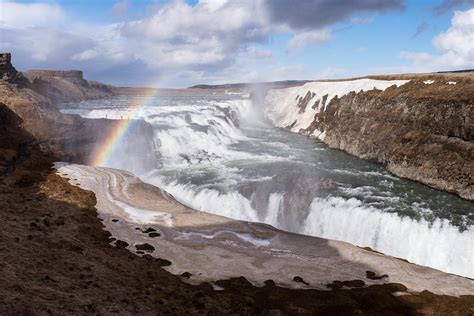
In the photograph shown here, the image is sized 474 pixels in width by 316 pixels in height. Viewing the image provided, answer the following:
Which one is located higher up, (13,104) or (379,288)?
(13,104)

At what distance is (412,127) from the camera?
1761 inches

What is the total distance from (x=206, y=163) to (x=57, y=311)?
36.5 m

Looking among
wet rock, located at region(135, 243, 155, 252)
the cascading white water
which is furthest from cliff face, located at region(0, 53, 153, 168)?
the cascading white water

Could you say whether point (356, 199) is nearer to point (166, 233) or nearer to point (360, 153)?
point (166, 233)

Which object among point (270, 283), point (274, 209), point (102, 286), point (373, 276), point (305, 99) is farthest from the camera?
point (305, 99)

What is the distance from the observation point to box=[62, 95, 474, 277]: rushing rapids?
88.6 feet

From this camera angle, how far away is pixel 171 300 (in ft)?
52.7

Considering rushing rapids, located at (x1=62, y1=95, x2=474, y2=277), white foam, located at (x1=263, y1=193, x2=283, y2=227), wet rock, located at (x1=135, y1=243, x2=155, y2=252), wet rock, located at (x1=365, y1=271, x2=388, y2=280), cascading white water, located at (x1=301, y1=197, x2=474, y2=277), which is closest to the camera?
wet rock, located at (x1=365, y1=271, x2=388, y2=280)

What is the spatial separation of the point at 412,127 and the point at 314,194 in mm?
18884

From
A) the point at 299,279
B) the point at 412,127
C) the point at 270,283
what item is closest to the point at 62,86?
the point at 412,127

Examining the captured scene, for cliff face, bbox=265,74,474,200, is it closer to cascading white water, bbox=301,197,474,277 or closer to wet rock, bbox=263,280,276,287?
cascading white water, bbox=301,197,474,277

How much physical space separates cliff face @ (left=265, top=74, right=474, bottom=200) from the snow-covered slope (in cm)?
46

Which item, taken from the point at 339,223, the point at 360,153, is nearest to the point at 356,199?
the point at 339,223

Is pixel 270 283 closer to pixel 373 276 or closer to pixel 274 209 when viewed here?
pixel 373 276
